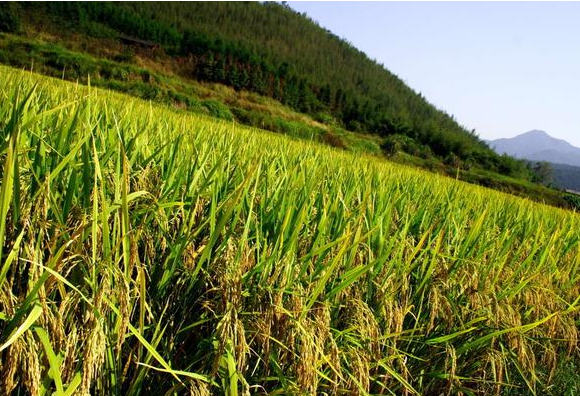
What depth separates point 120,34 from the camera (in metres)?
35.8

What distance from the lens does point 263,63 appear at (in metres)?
38.4

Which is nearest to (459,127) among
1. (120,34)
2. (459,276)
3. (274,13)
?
(274,13)

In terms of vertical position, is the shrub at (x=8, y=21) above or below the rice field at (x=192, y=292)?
above

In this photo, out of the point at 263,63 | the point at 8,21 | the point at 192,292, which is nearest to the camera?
the point at 192,292

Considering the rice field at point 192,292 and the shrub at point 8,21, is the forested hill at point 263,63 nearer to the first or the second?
the shrub at point 8,21

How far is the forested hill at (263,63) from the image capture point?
34219mm

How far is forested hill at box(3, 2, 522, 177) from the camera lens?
3422 centimetres

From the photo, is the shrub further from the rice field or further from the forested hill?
the rice field

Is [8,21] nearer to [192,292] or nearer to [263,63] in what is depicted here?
[263,63]

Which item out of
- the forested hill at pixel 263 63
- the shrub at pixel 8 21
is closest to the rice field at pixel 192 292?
the forested hill at pixel 263 63

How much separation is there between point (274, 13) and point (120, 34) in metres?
39.9

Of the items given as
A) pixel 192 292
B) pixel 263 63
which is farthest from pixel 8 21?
pixel 192 292

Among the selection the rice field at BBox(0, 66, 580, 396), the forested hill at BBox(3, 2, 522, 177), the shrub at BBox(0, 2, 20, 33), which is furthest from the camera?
the forested hill at BBox(3, 2, 522, 177)

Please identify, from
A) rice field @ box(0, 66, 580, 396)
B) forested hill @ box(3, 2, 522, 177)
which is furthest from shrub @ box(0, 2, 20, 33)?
rice field @ box(0, 66, 580, 396)
